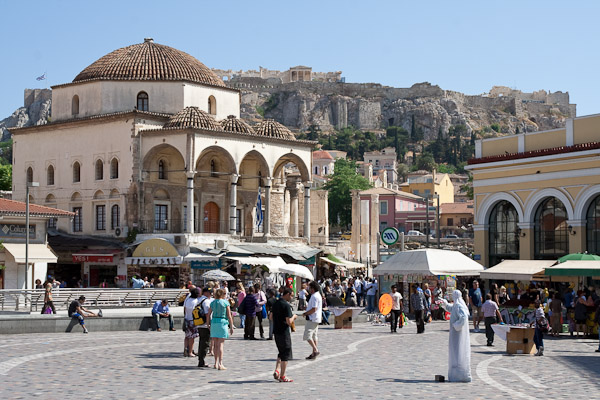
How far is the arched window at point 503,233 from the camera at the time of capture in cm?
3666

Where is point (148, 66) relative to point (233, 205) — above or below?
above

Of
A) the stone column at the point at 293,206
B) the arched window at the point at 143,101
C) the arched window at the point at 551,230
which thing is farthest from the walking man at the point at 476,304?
the stone column at the point at 293,206

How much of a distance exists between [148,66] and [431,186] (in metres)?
77.5

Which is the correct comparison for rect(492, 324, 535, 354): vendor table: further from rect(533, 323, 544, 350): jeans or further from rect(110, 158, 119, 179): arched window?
rect(110, 158, 119, 179): arched window

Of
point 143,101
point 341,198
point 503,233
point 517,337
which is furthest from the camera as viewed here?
point 341,198

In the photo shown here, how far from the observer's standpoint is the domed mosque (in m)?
43.8

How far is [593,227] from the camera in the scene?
33719 mm

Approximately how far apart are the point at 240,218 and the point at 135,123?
8683 millimetres

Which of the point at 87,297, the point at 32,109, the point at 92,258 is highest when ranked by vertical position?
the point at 32,109

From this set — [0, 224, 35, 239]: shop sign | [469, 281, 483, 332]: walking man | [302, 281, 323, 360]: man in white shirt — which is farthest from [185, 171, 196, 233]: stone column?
[302, 281, 323, 360]: man in white shirt

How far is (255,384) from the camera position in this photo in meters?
14.0

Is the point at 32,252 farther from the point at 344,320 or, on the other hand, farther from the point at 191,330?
the point at 191,330

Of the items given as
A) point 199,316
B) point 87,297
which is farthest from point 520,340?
point 87,297

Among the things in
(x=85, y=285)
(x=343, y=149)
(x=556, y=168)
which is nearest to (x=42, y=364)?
(x=556, y=168)
